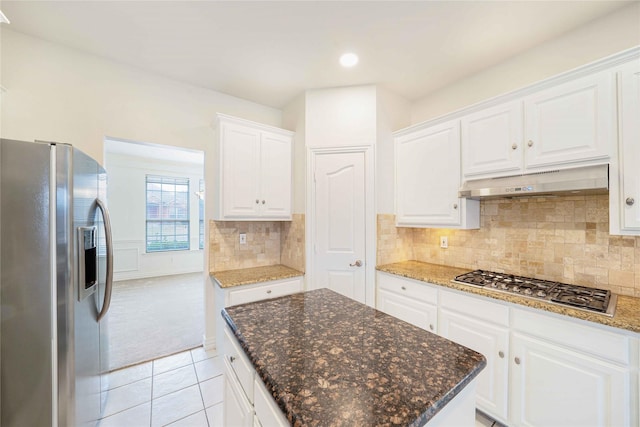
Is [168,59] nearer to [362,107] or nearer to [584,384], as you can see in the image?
[362,107]

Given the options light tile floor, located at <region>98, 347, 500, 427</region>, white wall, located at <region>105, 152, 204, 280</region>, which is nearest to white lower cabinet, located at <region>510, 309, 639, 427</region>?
light tile floor, located at <region>98, 347, 500, 427</region>

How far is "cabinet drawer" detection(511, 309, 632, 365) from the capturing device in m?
1.22

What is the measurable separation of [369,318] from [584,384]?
1245 millimetres

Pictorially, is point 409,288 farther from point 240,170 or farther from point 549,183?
point 240,170

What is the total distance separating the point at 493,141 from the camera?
192 cm

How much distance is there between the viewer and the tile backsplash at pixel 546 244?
1.61 metres

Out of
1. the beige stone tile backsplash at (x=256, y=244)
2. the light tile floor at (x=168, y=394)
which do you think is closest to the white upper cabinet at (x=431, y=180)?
the beige stone tile backsplash at (x=256, y=244)

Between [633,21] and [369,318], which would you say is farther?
[633,21]

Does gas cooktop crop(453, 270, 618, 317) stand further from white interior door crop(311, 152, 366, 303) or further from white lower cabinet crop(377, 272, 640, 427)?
white interior door crop(311, 152, 366, 303)

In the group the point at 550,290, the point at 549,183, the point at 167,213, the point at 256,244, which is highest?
the point at 549,183

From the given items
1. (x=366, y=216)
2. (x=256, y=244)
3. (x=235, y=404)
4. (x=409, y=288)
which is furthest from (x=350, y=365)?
(x=256, y=244)

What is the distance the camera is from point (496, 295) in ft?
5.31

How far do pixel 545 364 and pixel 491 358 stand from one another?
285 mm

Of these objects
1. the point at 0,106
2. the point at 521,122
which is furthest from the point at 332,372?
the point at 0,106
